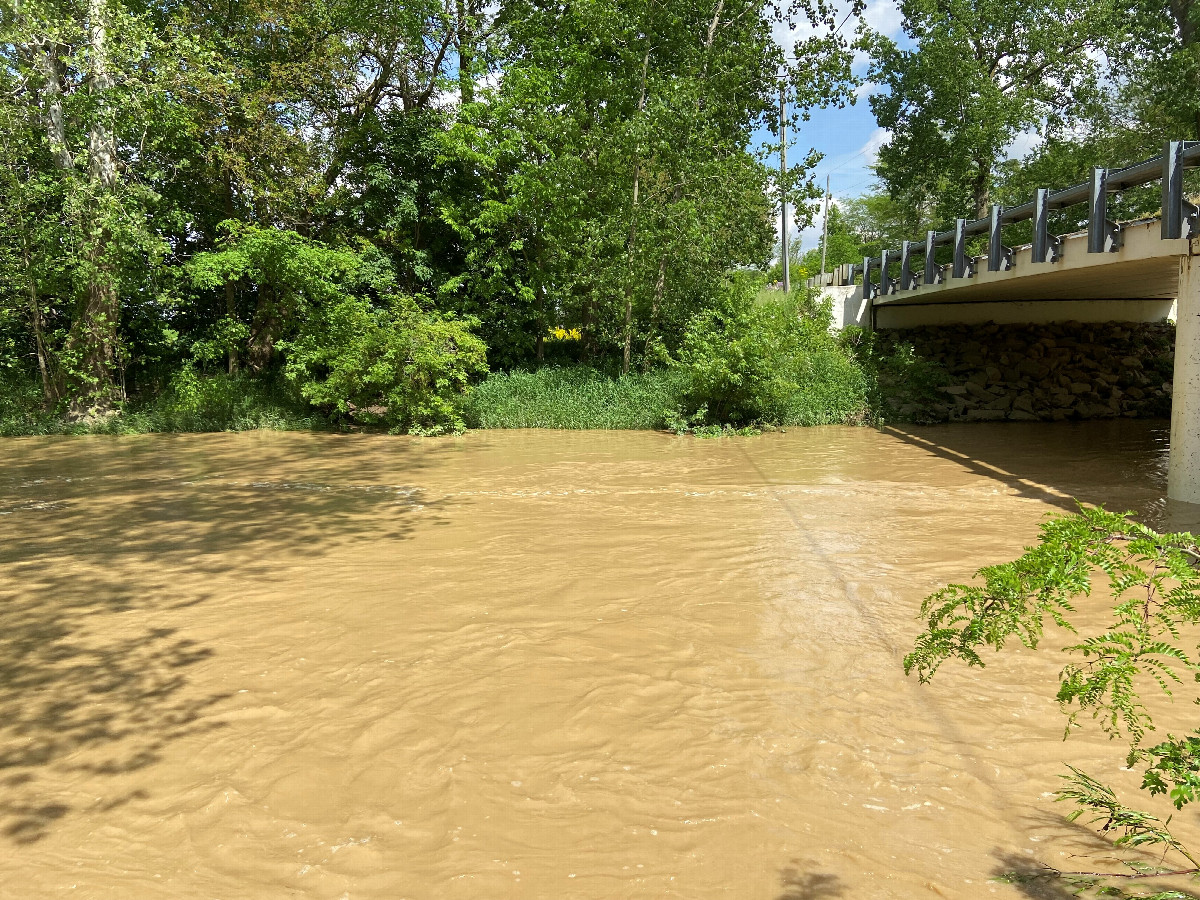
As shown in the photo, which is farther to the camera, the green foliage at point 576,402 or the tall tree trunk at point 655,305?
the tall tree trunk at point 655,305

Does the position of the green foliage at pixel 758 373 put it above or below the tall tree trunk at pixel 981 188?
below

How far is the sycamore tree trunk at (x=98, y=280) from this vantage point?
1720cm

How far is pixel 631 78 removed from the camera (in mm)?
20891

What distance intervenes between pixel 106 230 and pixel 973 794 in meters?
20.1

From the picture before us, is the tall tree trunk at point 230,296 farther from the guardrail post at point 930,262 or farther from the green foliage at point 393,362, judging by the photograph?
the guardrail post at point 930,262

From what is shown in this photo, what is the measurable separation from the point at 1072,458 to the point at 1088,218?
4541 millimetres

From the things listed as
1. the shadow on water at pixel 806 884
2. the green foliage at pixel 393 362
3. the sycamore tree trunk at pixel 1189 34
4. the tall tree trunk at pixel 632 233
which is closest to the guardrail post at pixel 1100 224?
the shadow on water at pixel 806 884

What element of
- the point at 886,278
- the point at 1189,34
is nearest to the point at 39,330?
the point at 886,278

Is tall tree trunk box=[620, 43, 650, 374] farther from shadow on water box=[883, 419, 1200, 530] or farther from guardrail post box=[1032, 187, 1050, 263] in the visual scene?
guardrail post box=[1032, 187, 1050, 263]

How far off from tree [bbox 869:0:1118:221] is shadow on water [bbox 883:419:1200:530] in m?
12.7

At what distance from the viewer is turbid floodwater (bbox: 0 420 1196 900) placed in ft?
11.1

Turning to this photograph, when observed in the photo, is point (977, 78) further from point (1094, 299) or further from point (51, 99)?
point (51, 99)

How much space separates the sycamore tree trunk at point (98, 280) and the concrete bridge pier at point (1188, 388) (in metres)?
18.4

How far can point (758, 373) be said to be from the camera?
60.2 feet
